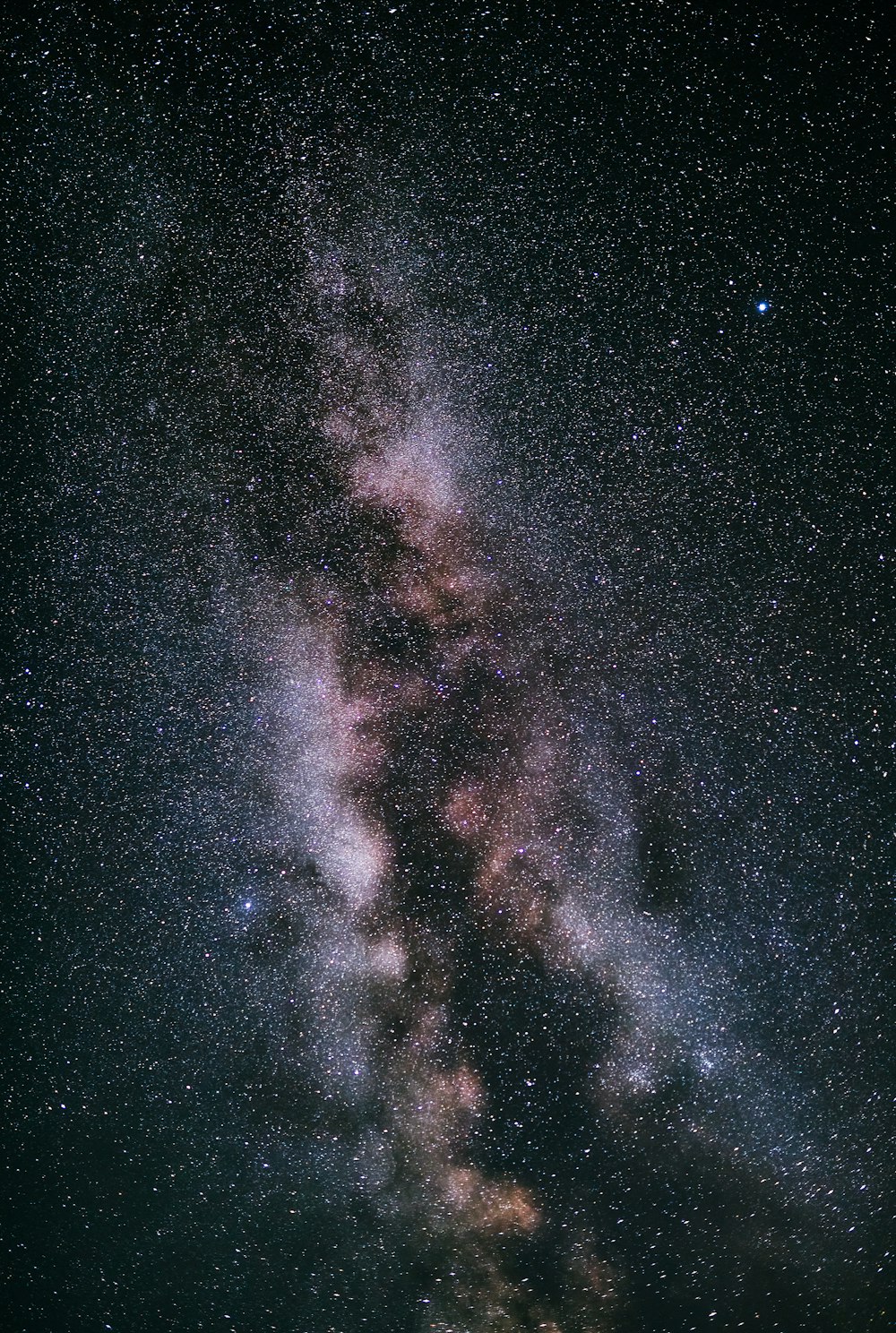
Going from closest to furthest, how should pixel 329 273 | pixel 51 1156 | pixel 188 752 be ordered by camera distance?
pixel 329 273 → pixel 188 752 → pixel 51 1156

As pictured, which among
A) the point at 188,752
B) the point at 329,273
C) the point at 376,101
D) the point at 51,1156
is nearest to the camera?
the point at 376,101

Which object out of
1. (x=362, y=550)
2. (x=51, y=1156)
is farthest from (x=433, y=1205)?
(x=362, y=550)

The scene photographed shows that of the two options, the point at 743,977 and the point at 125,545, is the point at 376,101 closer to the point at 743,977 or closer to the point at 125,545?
the point at 125,545

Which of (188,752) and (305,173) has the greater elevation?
(305,173)

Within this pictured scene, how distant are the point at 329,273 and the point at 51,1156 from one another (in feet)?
15.2

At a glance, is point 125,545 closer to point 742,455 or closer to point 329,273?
point 329,273

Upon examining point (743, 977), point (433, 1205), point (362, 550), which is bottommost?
point (433, 1205)

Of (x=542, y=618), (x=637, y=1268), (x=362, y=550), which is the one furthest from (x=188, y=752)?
(x=637, y=1268)

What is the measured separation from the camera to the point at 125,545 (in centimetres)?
238

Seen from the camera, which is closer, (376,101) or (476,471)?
(376,101)

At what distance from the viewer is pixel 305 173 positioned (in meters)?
1.96

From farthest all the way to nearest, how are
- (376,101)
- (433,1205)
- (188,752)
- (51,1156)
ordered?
1. (51,1156)
2. (433,1205)
3. (188,752)
4. (376,101)

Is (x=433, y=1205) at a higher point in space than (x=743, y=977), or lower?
lower

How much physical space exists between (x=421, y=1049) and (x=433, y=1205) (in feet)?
3.10
